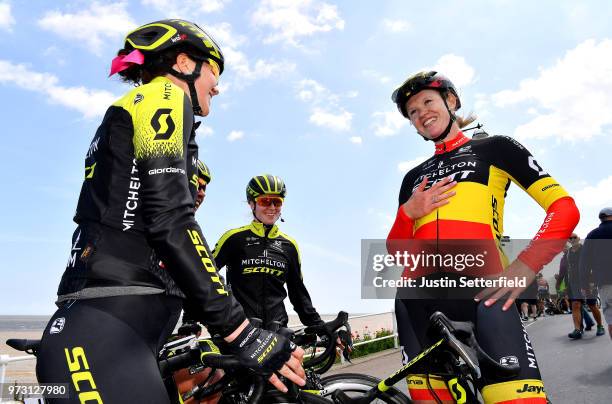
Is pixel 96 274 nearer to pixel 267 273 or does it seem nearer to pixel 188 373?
pixel 188 373

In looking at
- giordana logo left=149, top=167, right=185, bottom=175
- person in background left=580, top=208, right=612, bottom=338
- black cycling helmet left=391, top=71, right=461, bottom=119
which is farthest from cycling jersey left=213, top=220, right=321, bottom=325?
person in background left=580, top=208, right=612, bottom=338

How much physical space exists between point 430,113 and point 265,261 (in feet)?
9.79

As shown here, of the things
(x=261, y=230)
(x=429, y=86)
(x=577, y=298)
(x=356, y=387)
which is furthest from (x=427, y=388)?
(x=577, y=298)

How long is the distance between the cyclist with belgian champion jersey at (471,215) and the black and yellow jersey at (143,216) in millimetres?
1541

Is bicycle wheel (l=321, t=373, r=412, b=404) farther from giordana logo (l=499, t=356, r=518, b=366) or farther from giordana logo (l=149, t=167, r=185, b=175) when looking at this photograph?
giordana logo (l=149, t=167, r=185, b=175)

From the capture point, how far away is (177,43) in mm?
2230

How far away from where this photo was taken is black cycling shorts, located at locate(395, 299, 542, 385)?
8.23 ft

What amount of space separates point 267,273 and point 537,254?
3.50 m

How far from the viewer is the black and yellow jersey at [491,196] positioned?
2754 mm

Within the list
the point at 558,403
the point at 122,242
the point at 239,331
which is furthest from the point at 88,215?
the point at 558,403

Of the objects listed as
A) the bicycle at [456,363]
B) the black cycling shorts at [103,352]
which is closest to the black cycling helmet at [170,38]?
the black cycling shorts at [103,352]

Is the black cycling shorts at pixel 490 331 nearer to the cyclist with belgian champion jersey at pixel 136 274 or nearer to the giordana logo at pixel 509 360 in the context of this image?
the giordana logo at pixel 509 360

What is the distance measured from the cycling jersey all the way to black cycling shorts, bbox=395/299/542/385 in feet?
8.94

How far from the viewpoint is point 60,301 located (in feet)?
6.17
